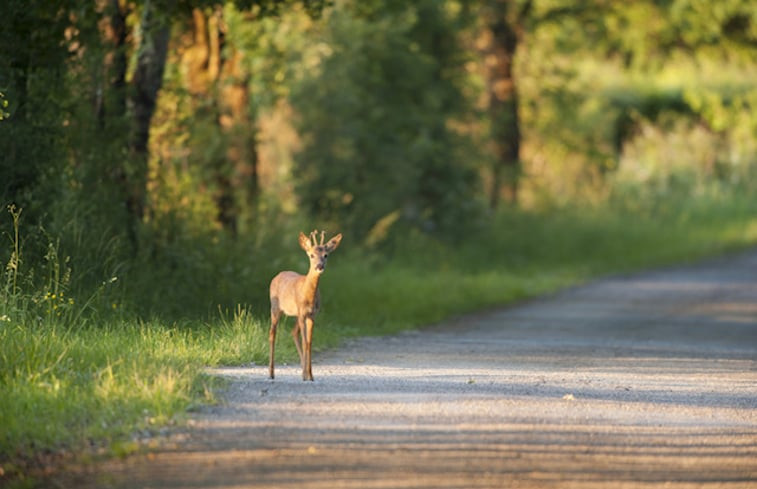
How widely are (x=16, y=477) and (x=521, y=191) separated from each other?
30422 mm

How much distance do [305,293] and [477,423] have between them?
7.59 ft

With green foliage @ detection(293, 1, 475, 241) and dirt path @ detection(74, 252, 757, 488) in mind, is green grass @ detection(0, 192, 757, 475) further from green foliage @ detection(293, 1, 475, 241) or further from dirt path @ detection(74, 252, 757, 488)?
green foliage @ detection(293, 1, 475, 241)

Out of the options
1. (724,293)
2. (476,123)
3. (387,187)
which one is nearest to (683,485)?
(724,293)

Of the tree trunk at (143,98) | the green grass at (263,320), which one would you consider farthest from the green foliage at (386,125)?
the tree trunk at (143,98)

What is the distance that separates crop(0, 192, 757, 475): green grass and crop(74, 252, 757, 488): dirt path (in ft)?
1.53

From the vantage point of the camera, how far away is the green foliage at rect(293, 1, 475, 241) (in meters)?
26.9

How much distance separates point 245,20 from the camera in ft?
75.5

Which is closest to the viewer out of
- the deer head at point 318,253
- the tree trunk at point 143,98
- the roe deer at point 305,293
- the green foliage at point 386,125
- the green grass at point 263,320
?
the green grass at point 263,320

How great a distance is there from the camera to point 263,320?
16.5m

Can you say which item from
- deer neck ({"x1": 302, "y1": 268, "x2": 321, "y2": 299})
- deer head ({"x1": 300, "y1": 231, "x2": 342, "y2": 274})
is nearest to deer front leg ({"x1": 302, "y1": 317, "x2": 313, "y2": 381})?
deer neck ({"x1": 302, "y1": 268, "x2": 321, "y2": 299})

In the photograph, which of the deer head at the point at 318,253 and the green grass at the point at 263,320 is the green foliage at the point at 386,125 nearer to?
the green grass at the point at 263,320

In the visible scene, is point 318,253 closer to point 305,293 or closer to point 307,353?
point 305,293

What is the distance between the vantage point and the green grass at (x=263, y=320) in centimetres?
1048

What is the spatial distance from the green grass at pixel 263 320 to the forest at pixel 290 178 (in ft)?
0.13
